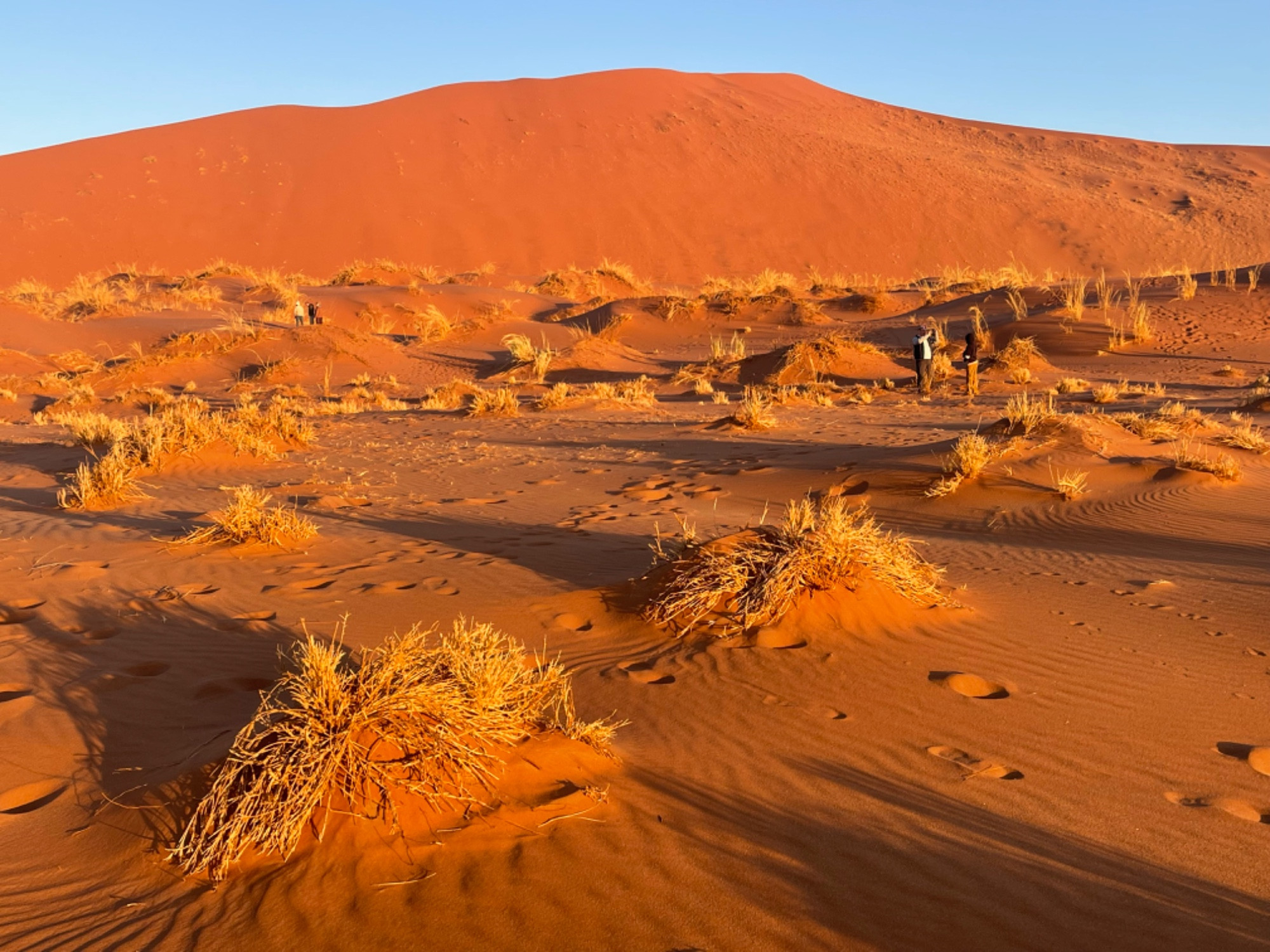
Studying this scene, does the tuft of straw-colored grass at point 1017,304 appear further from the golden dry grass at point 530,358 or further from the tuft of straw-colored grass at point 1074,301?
the golden dry grass at point 530,358

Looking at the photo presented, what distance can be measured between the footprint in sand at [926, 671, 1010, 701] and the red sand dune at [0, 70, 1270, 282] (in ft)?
150

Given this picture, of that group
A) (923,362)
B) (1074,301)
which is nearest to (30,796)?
(923,362)

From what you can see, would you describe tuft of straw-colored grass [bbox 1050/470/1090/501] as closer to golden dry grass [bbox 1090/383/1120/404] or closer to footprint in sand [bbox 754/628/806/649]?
footprint in sand [bbox 754/628/806/649]

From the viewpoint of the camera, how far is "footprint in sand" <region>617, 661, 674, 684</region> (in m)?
4.37

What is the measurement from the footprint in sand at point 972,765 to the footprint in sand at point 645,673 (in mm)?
1235

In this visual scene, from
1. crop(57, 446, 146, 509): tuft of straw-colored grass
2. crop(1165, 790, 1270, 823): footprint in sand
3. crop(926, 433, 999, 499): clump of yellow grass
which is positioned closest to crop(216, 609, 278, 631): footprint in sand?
crop(1165, 790, 1270, 823): footprint in sand

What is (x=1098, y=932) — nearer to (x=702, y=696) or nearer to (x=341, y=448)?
(x=702, y=696)

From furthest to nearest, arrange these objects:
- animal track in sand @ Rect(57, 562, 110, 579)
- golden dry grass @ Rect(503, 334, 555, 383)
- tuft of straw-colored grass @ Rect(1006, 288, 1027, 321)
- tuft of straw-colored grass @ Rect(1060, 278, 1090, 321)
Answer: tuft of straw-colored grass @ Rect(1006, 288, 1027, 321)
tuft of straw-colored grass @ Rect(1060, 278, 1090, 321)
golden dry grass @ Rect(503, 334, 555, 383)
animal track in sand @ Rect(57, 562, 110, 579)

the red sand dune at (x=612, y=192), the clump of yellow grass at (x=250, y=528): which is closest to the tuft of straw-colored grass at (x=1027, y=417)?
the clump of yellow grass at (x=250, y=528)

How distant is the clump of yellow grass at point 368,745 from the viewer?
9.27 ft

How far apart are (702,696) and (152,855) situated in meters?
2.17

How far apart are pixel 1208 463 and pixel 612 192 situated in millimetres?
50718

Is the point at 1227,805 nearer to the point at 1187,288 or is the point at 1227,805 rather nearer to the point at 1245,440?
the point at 1245,440

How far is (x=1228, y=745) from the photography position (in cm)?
358
